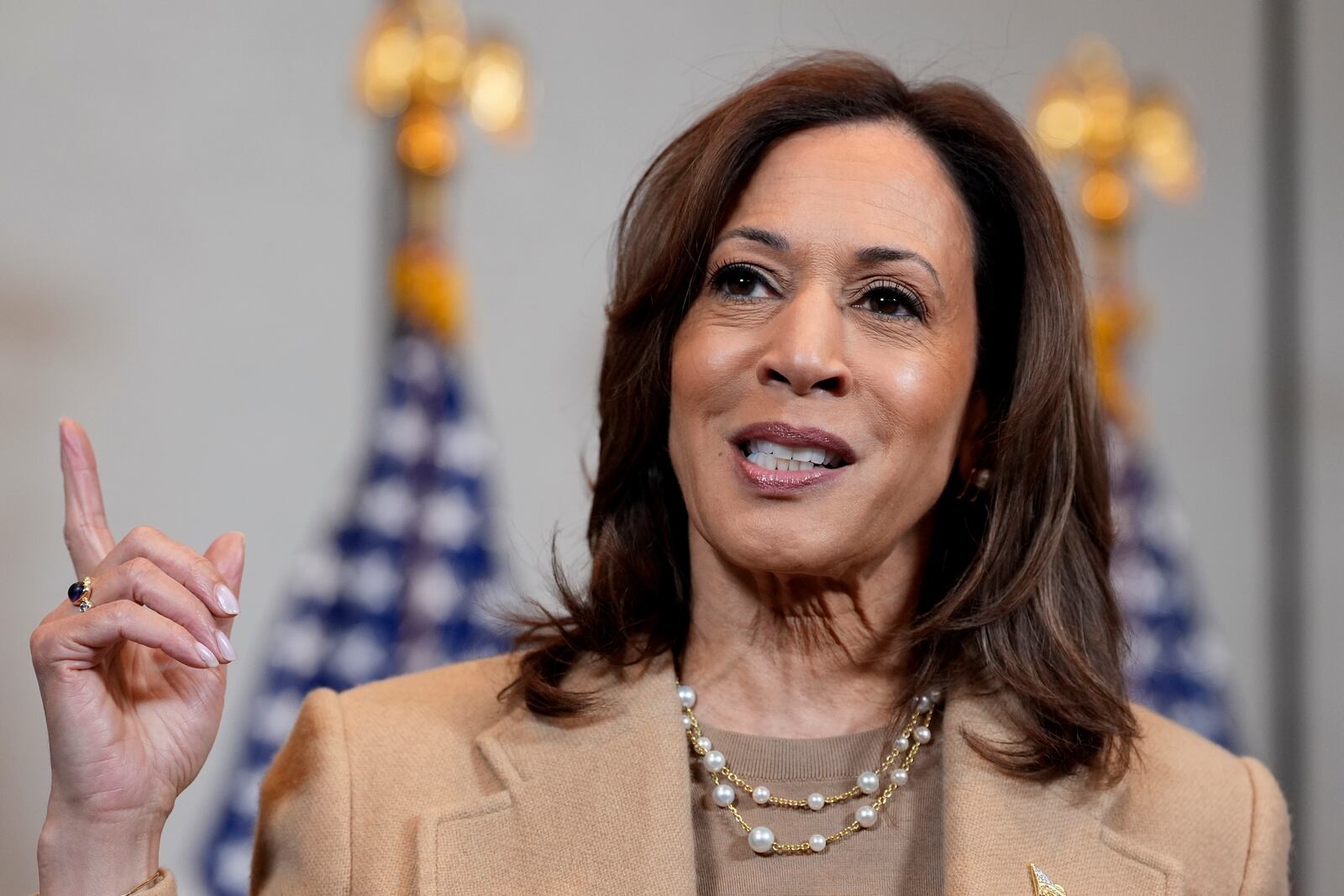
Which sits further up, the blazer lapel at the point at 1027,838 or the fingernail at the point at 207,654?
the fingernail at the point at 207,654

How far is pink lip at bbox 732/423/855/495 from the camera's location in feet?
6.07

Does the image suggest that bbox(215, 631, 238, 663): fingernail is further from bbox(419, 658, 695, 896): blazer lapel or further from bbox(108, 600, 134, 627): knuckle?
bbox(419, 658, 695, 896): blazer lapel

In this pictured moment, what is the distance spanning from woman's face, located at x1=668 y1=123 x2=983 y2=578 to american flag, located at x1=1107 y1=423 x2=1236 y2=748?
2953 millimetres

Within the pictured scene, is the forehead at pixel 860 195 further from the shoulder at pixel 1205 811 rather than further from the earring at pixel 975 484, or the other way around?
the shoulder at pixel 1205 811

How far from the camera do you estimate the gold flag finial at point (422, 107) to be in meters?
3.94

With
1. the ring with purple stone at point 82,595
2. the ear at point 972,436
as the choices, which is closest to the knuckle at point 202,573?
the ring with purple stone at point 82,595

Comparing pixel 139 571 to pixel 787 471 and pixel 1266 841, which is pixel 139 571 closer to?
pixel 787 471

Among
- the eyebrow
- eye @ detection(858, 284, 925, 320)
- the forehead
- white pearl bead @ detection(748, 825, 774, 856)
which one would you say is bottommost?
white pearl bead @ detection(748, 825, 774, 856)

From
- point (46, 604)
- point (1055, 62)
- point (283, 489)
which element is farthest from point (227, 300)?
point (1055, 62)

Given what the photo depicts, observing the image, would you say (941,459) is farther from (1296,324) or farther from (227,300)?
(1296,324)

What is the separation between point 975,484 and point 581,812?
71cm

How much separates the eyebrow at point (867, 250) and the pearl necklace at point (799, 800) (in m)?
0.57

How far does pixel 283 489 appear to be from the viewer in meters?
3.88

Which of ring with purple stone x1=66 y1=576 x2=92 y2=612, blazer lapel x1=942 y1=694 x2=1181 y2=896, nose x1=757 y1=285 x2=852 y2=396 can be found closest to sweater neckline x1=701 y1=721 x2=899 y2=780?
Result: blazer lapel x1=942 y1=694 x2=1181 y2=896
